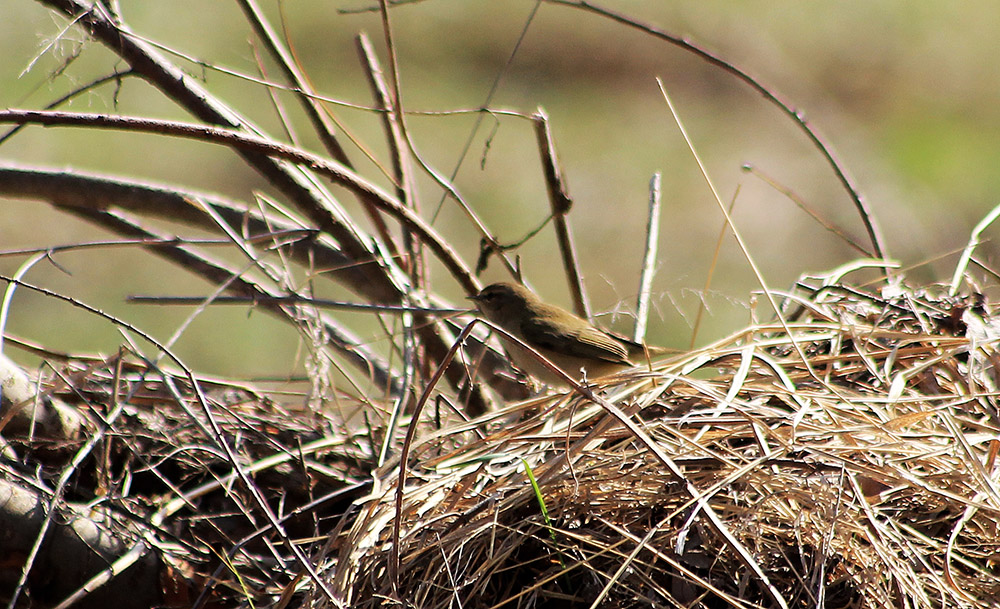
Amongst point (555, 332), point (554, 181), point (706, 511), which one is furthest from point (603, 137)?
point (706, 511)

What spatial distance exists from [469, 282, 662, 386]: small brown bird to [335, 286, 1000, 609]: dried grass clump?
140 cm

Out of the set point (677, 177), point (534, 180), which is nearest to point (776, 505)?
point (534, 180)

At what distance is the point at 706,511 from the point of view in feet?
4.64

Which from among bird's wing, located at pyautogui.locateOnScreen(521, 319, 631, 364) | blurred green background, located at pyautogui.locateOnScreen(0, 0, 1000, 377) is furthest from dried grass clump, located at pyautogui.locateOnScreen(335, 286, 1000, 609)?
blurred green background, located at pyautogui.locateOnScreen(0, 0, 1000, 377)

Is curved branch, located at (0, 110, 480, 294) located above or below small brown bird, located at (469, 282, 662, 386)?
above

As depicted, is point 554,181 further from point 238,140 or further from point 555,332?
point 555,332

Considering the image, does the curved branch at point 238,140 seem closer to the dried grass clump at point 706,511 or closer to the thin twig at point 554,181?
the thin twig at point 554,181

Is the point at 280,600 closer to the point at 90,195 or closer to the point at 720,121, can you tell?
the point at 90,195

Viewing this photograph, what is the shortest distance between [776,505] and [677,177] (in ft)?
28.5

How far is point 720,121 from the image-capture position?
38.0ft

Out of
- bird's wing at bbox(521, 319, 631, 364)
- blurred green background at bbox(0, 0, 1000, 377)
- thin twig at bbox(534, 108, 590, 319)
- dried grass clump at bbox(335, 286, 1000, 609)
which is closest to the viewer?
dried grass clump at bbox(335, 286, 1000, 609)

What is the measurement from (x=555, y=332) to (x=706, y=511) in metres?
1.95

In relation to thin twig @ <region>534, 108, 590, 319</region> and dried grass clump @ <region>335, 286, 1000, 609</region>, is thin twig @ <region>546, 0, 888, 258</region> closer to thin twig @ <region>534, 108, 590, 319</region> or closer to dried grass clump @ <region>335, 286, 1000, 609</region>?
thin twig @ <region>534, 108, 590, 319</region>

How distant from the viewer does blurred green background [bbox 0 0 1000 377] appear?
25.8 ft
